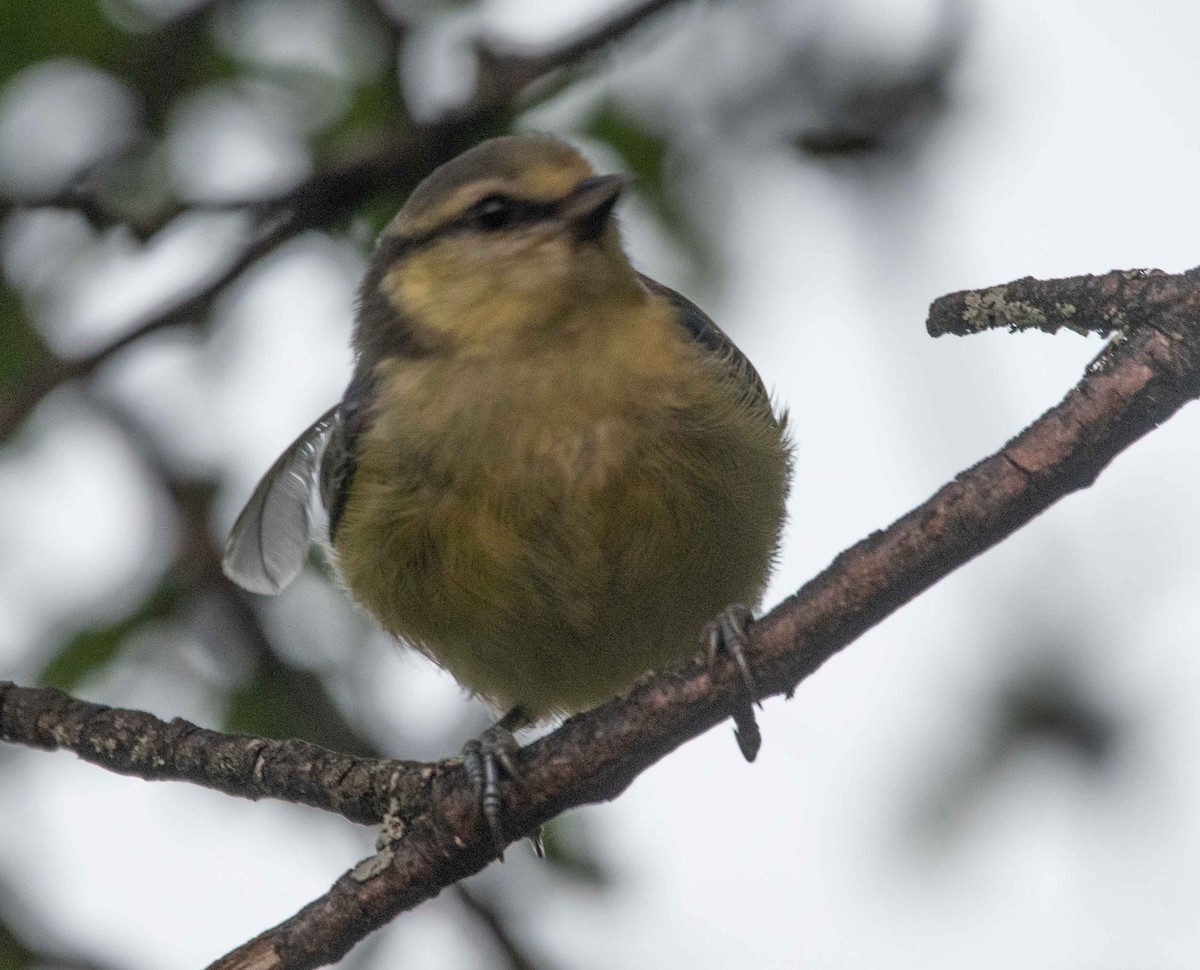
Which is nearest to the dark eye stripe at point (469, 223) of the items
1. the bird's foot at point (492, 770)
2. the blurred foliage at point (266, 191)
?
the blurred foliage at point (266, 191)

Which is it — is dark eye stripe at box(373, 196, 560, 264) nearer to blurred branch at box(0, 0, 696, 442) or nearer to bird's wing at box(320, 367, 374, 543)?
blurred branch at box(0, 0, 696, 442)

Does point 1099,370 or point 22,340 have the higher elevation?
point 22,340

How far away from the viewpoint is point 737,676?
3322 mm

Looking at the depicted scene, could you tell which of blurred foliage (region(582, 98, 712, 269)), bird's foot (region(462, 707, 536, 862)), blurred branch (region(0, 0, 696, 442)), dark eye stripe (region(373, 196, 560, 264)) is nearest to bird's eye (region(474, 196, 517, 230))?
dark eye stripe (region(373, 196, 560, 264))

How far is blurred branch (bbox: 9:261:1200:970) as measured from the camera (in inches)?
125

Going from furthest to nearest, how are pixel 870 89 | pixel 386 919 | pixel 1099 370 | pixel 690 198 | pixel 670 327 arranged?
pixel 690 198, pixel 870 89, pixel 670 327, pixel 386 919, pixel 1099 370

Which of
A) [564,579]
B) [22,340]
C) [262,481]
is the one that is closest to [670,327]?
[564,579]

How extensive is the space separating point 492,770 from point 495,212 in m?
1.90

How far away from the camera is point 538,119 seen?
5.50m

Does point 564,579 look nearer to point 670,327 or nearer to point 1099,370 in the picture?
point 670,327

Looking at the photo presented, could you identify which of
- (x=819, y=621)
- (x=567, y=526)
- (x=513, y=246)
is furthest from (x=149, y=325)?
(x=819, y=621)

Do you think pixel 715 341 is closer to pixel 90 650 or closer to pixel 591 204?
pixel 591 204

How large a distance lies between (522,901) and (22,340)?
2.46 meters

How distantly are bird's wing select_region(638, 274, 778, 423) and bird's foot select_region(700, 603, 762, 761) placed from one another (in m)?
1.16
